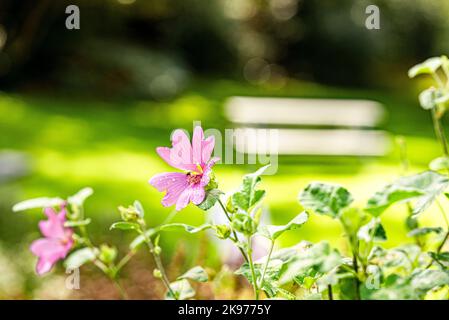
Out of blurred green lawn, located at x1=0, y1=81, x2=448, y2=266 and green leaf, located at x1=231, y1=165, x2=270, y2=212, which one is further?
blurred green lawn, located at x1=0, y1=81, x2=448, y2=266

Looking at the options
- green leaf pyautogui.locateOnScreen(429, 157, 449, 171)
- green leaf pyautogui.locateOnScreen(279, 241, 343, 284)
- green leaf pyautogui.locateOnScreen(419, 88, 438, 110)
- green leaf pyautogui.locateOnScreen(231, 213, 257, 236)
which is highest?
green leaf pyautogui.locateOnScreen(419, 88, 438, 110)

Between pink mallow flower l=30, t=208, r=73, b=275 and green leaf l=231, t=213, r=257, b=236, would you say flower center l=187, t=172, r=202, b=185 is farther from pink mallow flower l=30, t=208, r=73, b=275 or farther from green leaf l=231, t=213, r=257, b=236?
pink mallow flower l=30, t=208, r=73, b=275

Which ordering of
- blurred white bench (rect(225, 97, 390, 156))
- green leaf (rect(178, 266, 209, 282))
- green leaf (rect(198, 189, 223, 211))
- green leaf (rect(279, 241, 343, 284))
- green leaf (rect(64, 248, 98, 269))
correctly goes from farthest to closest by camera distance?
blurred white bench (rect(225, 97, 390, 156)) → green leaf (rect(64, 248, 98, 269)) → green leaf (rect(178, 266, 209, 282)) → green leaf (rect(198, 189, 223, 211)) → green leaf (rect(279, 241, 343, 284))

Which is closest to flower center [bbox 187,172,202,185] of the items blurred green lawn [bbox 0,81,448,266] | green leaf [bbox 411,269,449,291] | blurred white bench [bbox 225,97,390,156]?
green leaf [bbox 411,269,449,291]

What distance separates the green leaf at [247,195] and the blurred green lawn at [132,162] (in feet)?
8.01

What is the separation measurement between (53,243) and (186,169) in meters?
0.33

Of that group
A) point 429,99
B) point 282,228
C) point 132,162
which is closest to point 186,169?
point 282,228

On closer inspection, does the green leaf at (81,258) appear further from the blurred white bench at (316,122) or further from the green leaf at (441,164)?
the blurred white bench at (316,122)

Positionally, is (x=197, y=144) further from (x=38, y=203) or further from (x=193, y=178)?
(x=38, y=203)

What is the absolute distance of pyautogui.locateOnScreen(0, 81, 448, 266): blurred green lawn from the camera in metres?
4.89

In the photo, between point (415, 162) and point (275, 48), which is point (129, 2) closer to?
point (275, 48)

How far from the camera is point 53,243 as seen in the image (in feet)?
3.28

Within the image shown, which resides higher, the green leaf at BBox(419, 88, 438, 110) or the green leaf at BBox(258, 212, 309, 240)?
the green leaf at BBox(419, 88, 438, 110)

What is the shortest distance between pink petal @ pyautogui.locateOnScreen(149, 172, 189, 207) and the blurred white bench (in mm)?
5951
